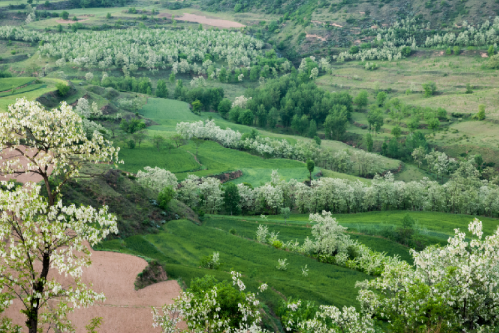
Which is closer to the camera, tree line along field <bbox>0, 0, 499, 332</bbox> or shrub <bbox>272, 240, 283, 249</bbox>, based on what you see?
tree line along field <bbox>0, 0, 499, 332</bbox>

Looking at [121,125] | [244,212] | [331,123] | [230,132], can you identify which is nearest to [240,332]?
[244,212]

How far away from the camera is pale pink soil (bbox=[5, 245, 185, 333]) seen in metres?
30.5

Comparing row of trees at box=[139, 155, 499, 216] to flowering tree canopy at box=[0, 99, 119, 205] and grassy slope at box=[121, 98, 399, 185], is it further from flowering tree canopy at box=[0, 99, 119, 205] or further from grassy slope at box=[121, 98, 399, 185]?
flowering tree canopy at box=[0, 99, 119, 205]

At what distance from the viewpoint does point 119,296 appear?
34.0 m

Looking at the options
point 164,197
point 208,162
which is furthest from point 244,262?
point 208,162

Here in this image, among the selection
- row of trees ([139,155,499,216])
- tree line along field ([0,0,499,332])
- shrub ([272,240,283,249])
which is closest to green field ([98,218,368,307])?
tree line along field ([0,0,499,332])

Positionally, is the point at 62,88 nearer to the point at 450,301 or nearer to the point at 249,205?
the point at 249,205

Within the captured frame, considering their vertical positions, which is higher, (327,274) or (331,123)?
(327,274)

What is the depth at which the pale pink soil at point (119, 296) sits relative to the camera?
3055 cm

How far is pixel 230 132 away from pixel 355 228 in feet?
278

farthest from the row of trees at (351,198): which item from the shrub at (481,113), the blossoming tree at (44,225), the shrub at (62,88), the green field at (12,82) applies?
the shrub at (481,113)

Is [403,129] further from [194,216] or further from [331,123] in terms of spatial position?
[194,216]

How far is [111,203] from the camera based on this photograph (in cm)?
5466

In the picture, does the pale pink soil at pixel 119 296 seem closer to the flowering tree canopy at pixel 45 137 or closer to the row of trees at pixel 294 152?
the flowering tree canopy at pixel 45 137
